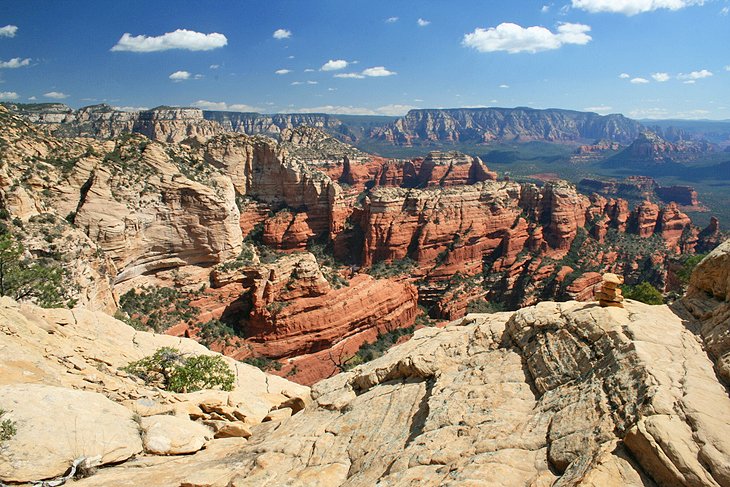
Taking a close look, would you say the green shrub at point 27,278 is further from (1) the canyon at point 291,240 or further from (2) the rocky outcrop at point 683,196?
(2) the rocky outcrop at point 683,196

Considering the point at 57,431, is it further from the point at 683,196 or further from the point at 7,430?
the point at 683,196

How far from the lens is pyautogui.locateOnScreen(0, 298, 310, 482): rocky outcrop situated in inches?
399

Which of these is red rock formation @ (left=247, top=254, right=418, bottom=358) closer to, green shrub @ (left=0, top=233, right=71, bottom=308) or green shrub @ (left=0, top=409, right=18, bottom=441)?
green shrub @ (left=0, top=233, right=71, bottom=308)

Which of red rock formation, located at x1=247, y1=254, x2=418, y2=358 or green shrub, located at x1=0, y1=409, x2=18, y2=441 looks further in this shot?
red rock formation, located at x1=247, y1=254, x2=418, y2=358

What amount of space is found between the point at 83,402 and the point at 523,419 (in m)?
11.3

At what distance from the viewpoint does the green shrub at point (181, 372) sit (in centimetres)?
1852

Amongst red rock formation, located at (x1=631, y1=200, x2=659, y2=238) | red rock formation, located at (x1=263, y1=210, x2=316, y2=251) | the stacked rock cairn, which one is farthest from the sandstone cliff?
red rock formation, located at (x1=631, y1=200, x2=659, y2=238)

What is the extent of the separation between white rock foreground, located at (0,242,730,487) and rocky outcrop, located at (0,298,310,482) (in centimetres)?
22

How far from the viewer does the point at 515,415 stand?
1014 centimetres

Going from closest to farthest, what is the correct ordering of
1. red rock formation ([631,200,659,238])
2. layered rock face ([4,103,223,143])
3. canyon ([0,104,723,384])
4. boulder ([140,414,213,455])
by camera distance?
boulder ([140,414,213,455])
canyon ([0,104,723,384])
red rock formation ([631,200,659,238])
layered rock face ([4,103,223,143])

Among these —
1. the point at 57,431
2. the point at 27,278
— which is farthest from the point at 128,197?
the point at 57,431

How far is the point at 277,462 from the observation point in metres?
11.0

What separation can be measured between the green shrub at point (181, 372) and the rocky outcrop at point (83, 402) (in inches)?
29.7

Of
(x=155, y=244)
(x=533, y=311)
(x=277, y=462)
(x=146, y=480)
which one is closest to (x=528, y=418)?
(x=533, y=311)
